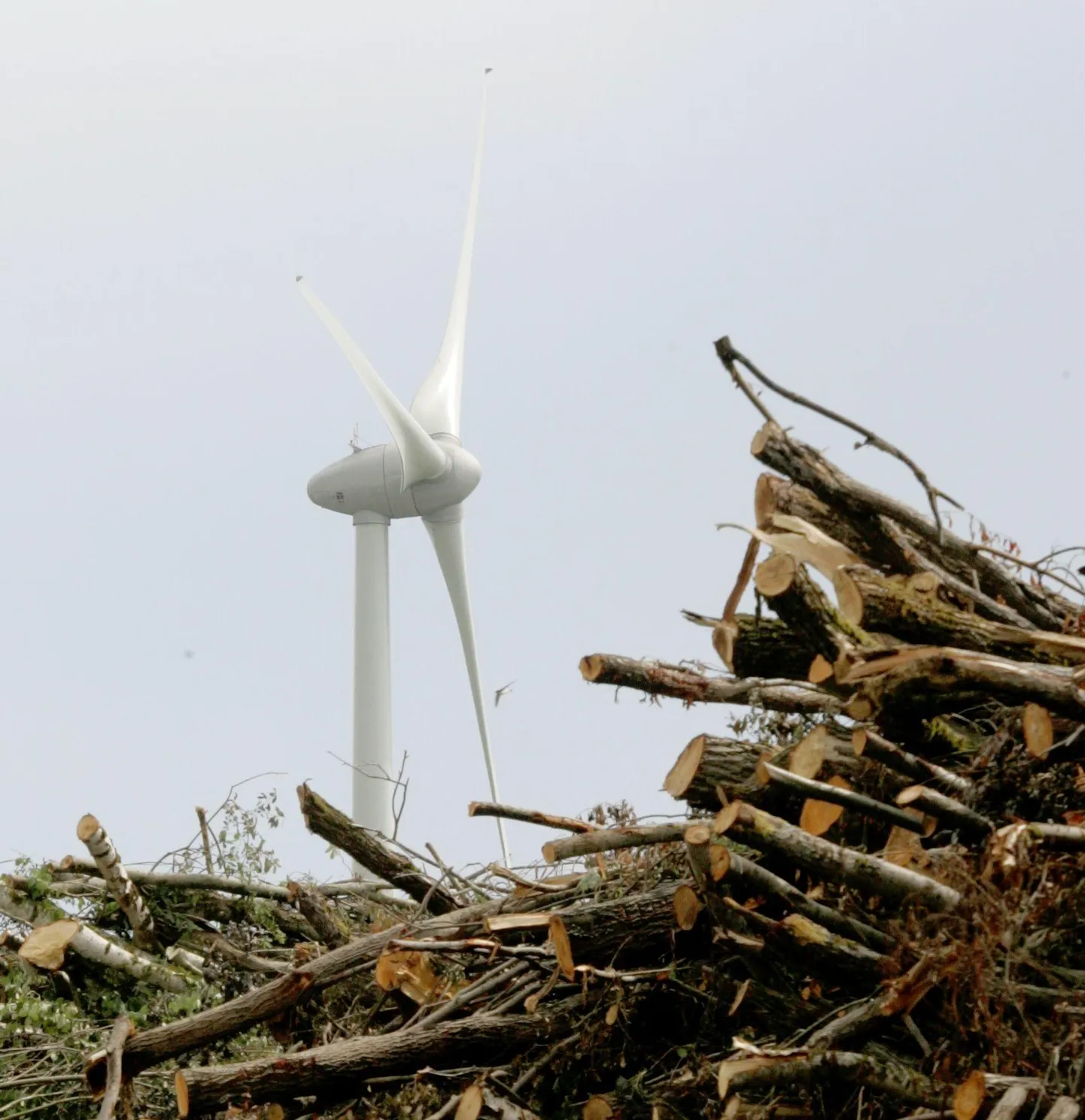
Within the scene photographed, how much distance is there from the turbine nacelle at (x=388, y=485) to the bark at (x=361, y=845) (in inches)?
409

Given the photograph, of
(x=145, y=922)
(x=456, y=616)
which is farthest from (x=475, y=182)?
(x=145, y=922)

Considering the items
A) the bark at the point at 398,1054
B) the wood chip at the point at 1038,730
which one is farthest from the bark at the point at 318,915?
the wood chip at the point at 1038,730

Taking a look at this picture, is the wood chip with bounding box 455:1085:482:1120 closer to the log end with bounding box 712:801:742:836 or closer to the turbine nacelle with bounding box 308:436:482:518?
the log end with bounding box 712:801:742:836

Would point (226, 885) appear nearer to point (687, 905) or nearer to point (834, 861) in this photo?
point (687, 905)

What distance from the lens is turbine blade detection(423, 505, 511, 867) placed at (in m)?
15.0

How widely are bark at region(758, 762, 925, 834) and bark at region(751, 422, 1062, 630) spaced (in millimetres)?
976

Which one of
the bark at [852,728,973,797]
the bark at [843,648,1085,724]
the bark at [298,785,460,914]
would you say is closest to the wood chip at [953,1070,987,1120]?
the bark at [852,728,973,797]

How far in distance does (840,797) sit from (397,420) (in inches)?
450

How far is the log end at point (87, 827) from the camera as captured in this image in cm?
688

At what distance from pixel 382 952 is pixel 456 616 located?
10275 millimetres

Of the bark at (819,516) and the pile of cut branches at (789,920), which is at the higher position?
the bark at (819,516)

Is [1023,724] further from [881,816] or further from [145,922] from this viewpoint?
[145,922]

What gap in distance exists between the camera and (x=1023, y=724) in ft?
14.1

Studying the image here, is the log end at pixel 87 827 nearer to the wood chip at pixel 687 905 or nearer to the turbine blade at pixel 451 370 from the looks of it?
the wood chip at pixel 687 905
